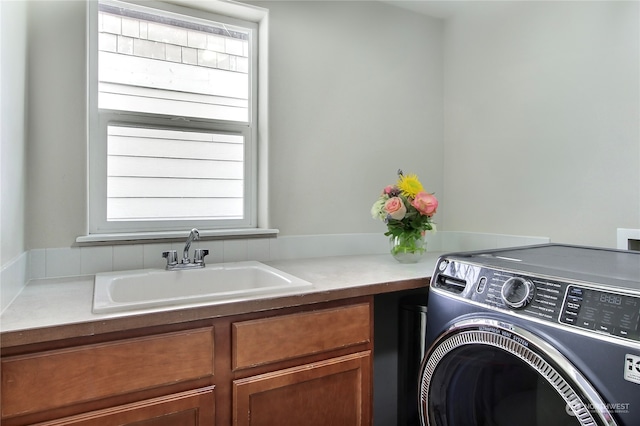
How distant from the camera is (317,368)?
4.20 feet

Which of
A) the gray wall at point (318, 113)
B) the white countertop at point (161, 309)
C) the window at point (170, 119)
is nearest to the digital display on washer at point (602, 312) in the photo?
the white countertop at point (161, 309)

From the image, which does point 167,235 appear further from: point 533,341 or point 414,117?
point 414,117

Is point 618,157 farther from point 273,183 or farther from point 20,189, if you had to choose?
point 20,189

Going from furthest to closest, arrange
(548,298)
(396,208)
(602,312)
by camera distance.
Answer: (396,208)
(548,298)
(602,312)

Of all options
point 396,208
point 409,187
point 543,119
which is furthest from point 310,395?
point 543,119

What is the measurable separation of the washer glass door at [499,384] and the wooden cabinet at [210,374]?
28 centimetres

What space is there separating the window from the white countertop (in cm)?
41

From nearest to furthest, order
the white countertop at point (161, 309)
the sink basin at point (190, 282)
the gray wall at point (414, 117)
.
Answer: the white countertop at point (161, 309) < the sink basin at point (190, 282) < the gray wall at point (414, 117)

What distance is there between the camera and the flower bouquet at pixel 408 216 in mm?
1805

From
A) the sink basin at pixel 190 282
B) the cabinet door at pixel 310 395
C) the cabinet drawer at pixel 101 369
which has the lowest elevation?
the cabinet door at pixel 310 395

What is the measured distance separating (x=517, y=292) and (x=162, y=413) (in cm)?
106

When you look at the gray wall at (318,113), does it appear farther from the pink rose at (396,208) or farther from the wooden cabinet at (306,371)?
the wooden cabinet at (306,371)

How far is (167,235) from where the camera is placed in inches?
66.6

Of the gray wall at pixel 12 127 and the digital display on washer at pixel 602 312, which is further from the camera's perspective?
the gray wall at pixel 12 127
